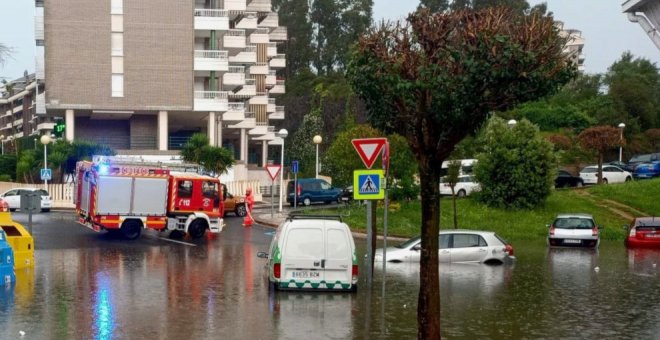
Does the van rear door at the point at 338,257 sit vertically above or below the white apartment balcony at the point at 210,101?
below

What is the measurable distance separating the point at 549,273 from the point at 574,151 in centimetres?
4574

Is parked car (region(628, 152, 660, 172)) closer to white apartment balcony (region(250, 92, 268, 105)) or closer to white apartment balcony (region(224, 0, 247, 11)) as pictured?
white apartment balcony (region(224, 0, 247, 11))

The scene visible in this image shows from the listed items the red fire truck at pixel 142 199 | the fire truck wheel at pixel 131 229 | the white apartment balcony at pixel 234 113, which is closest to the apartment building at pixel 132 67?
the white apartment balcony at pixel 234 113

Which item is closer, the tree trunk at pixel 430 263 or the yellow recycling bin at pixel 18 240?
the tree trunk at pixel 430 263

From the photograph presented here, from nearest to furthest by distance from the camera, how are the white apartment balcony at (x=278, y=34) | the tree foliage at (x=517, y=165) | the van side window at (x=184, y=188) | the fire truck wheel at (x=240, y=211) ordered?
the van side window at (x=184, y=188), the tree foliage at (x=517, y=165), the fire truck wheel at (x=240, y=211), the white apartment balcony at (x=278, y=34)

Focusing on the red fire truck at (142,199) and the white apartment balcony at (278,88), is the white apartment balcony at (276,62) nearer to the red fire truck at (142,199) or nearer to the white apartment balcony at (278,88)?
the white apartment balcony at (278,88)

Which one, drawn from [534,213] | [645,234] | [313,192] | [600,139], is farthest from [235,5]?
[645,234]

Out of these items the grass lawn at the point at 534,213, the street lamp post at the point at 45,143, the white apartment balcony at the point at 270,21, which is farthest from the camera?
the white apartment balcony at the point at 270,21

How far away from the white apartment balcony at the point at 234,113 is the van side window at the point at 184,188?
37349 millimetres

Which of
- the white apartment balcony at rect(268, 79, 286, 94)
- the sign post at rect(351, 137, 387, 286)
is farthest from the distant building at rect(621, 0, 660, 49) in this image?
the white apartment balcony at rect(268, 79, 286, 94)

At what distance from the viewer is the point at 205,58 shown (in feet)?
208

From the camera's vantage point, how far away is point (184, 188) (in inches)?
1319

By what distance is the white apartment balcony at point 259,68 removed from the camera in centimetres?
8781

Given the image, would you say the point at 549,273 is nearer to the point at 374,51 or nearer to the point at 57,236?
the point at 374,51
